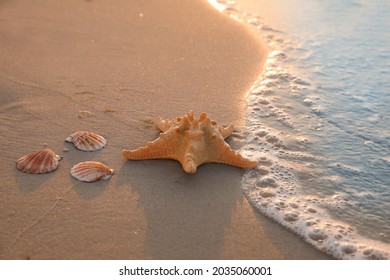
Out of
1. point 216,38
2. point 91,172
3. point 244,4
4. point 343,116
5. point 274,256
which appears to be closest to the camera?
point 274,256

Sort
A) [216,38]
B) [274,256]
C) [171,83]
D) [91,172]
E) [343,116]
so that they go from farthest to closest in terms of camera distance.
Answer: [216,38], [171,83], [343,116], [91,172], [274,256]

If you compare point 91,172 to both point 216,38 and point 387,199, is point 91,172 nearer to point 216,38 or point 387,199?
point 387,199

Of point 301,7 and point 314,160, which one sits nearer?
point 314,160

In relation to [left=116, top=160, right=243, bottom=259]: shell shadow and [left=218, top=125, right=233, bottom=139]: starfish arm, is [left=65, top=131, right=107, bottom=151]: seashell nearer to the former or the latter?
[left=116, top=160, right=243, bottom=259]: shell shadow

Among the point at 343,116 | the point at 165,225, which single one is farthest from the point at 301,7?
the point at 165,225

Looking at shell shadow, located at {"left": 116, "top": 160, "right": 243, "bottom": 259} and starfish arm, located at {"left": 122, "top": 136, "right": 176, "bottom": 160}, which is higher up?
starfish arm, located at {"left": 122, "top": 136, "right": 176, "bottom": 160}

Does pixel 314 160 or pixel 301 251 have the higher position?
pixel 314 160

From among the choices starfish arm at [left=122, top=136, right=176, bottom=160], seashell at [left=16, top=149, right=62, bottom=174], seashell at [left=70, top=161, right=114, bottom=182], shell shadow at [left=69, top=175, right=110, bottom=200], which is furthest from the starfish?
seashell at [left=16, top=149, right=62, bottom=174]
